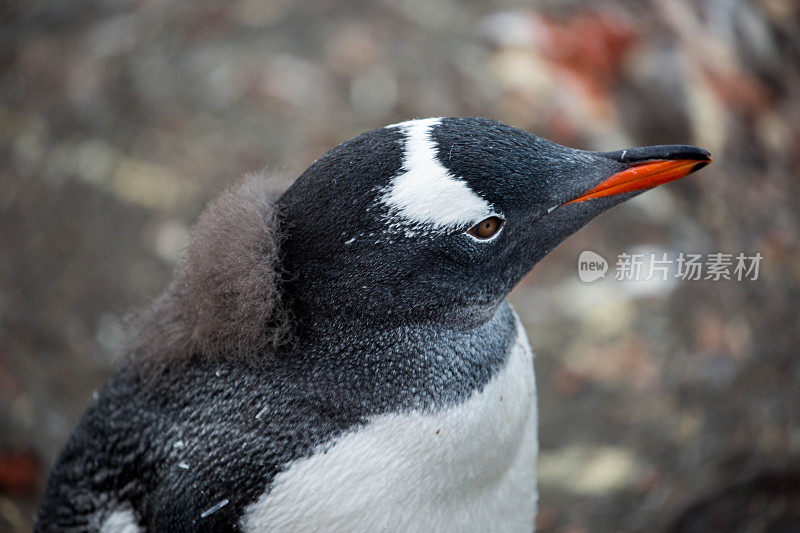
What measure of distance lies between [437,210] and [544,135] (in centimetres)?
199

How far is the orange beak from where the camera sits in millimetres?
1383

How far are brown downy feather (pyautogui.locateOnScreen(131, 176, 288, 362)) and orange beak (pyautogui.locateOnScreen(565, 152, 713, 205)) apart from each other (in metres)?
0.58

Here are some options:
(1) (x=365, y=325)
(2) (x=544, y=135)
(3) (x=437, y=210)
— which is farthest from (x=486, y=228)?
(2) (x=544, y=135)

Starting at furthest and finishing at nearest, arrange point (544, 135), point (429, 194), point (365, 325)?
1. point (544, 135)
2. point (365, 325)
3. point (429, 194)

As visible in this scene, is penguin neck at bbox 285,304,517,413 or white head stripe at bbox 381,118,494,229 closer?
white head stripe at bbox 381,118,494,229

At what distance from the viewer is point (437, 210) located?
4.19 ft

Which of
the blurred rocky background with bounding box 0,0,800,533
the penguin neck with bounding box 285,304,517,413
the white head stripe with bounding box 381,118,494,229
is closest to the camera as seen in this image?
the white head stripe with bounding box 381,118,494,229

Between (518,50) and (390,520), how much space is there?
7.86 feet

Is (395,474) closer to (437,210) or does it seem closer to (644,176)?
(437,210)

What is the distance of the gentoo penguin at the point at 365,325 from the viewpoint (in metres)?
1.30

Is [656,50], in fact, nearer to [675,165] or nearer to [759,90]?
[759,90]

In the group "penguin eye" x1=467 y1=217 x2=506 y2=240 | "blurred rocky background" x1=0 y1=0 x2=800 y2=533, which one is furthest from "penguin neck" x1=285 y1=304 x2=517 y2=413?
"blurred rocky background" x1=0 y1=0 x2=800 y2=533

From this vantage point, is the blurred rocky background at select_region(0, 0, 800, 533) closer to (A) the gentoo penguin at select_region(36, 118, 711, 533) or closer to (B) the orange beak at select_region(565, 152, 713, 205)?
(A) the gentoo penguin at select_region(36, 118, 711, 533)

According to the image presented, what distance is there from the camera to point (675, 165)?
1384 mm
